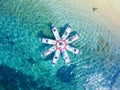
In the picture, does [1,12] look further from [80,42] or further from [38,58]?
[80,42]

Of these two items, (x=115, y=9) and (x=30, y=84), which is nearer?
(x=30, y=84)

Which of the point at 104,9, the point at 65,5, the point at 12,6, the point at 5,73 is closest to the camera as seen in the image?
the point at 5,73

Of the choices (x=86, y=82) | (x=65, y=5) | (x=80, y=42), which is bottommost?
(x=86, y=82)

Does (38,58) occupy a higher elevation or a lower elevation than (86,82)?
higher

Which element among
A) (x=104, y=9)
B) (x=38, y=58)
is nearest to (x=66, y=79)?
(x=38, y=58)

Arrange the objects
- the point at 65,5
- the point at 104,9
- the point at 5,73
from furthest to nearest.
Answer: the point at 104,9 < the point at 65,5 < the point at 5,73

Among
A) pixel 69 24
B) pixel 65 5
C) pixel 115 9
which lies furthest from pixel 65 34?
pixel 115 9
